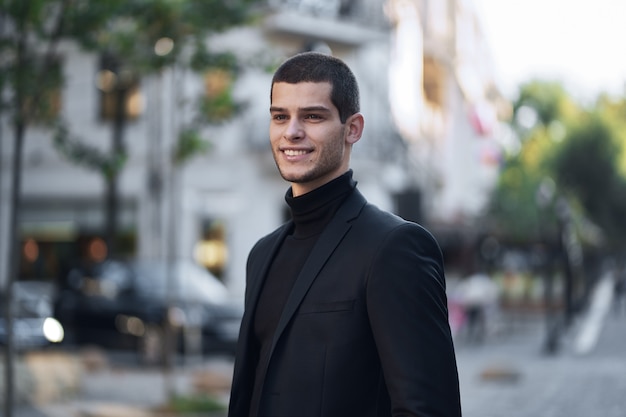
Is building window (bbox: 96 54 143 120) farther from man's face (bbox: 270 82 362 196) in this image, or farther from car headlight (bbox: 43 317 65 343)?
man's face (bbox: 270 82 362 196)

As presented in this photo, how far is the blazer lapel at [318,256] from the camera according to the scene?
275 cm

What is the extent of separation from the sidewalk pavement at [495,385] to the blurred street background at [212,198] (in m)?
0.07

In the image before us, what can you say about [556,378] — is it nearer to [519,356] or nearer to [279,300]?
[519,356]

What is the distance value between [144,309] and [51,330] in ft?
6.01

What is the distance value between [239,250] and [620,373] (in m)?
15.5

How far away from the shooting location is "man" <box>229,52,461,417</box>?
2.61 metres

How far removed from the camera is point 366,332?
2.68m

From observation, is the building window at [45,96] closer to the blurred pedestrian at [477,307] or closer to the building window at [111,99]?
the blurred pedestrian at [477,307]

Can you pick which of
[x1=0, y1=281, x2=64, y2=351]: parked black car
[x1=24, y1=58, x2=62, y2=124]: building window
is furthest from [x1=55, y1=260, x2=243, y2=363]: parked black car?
[x1=24, y1=58, x2=62, y2=124]: building window

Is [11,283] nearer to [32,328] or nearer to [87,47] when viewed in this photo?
[87,47]

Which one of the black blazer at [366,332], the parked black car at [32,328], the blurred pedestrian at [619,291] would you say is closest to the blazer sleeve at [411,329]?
the black blazer at [366,332]

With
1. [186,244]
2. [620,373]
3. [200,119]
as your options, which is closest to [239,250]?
[186,244]

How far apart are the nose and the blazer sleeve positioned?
0.34 metres

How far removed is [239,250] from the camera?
108ft
